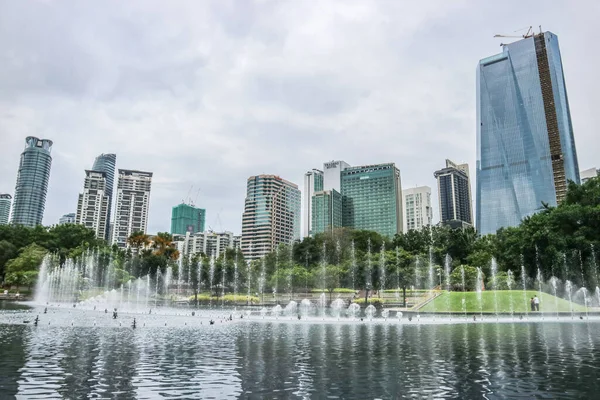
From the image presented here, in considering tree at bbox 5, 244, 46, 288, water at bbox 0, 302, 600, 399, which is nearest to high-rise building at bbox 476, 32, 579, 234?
tree at bbox 5, 244, 46, 288

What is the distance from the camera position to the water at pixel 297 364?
495 inches

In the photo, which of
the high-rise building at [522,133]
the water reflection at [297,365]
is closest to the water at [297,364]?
the water reflection at [297,365]

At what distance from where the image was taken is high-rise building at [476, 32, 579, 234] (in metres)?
166

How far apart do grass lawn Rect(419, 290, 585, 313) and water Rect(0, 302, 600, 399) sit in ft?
56.9

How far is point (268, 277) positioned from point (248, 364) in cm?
7092

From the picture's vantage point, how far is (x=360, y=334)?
2738 centimetres

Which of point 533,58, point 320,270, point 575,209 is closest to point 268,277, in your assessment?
point 320,270

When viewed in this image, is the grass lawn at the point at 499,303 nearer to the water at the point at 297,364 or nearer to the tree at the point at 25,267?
the water at the point at 297,364

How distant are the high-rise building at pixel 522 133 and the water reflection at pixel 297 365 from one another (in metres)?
158

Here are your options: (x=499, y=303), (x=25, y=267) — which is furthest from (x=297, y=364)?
(x=25, y=267)

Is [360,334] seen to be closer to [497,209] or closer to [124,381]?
[124,381]

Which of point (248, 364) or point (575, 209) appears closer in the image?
point (248, 364)

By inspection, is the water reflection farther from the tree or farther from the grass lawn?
the tree

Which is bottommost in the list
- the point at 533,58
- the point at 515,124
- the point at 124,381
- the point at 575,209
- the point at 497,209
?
the point at 124,381
